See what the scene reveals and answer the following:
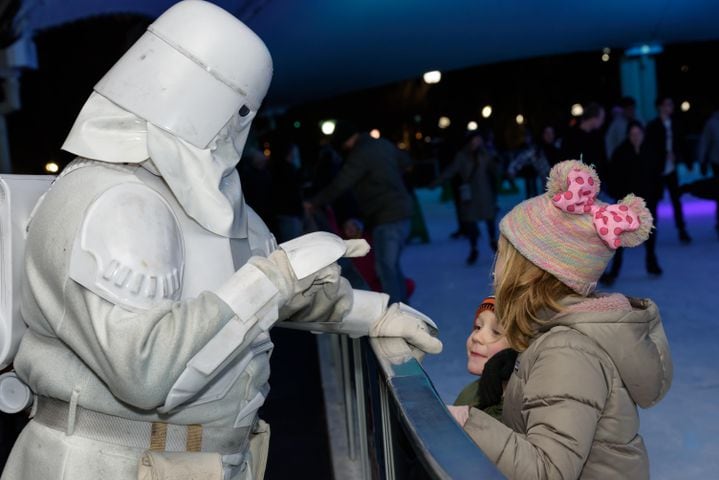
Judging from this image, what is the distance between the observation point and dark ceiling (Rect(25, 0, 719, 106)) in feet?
53.7

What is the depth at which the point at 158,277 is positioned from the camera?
1.84 metres

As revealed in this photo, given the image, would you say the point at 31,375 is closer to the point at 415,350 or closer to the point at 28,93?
the point at 415,350

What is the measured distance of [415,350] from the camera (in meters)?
2.40

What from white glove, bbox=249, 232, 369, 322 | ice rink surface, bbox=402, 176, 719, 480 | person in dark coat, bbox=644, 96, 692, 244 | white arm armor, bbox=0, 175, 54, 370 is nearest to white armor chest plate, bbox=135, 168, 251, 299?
white glove, bbox=249, 232, 369, 322

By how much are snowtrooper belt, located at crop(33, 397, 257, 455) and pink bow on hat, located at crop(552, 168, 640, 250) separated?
34.5 inches

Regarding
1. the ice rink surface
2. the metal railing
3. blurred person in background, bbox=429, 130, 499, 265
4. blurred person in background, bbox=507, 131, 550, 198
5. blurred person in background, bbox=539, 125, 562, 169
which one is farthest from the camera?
blurred person in background, bbox=539, 125, 562, 169

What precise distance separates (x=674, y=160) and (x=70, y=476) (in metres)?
9.67

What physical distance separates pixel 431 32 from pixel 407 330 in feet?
52.2

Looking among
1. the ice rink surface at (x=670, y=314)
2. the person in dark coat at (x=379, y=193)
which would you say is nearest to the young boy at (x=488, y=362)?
the ice rink surface at (x=670, y=314)

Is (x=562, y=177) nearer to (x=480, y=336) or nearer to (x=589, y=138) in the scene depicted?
(x=480, y=336)

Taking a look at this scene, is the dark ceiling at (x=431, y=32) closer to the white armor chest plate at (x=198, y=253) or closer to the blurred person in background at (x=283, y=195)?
the blurred person in background at (x=283, y=195)

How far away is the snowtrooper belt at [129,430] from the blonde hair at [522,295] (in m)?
0.66

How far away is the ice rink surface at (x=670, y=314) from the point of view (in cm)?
447

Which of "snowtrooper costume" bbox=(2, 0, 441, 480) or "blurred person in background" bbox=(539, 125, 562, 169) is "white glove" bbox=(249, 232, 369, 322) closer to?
"snowtrooper costume" bbox=(2, 0, 441, 480)
